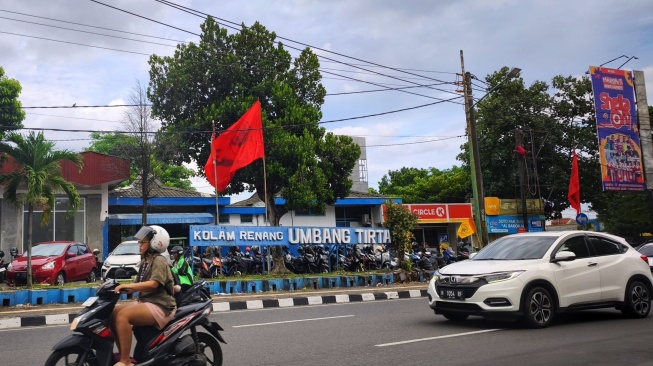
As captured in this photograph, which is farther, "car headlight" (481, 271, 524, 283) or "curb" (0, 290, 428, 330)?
"curb" (0, 290, 428, 330)

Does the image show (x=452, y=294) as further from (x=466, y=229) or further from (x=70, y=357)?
(x=466, y=229)

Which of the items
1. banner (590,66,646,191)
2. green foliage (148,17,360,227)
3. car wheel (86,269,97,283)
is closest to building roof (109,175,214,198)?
green foliage (148,17,360,227)

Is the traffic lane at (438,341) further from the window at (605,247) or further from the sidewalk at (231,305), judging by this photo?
the sidewalk at (231,305)

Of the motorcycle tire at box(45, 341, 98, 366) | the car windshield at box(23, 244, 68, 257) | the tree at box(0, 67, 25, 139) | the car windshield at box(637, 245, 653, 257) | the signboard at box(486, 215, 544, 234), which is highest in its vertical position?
the tree at box(0, 67, 25, 139)

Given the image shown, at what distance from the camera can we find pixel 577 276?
30.1 ft

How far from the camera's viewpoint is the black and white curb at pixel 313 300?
1338 cm

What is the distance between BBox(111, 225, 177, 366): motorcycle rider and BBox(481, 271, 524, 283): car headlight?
15.4ft

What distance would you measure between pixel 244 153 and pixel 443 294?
13536mm

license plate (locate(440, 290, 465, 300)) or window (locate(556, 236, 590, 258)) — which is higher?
window (locate(556, 236, 590, 258))

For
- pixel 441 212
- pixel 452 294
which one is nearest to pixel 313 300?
pixel 452 294

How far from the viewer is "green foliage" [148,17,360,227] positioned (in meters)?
24.9

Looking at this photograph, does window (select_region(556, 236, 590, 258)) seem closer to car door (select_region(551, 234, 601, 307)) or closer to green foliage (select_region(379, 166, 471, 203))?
car door (select_region(551, 234, 601, 307))

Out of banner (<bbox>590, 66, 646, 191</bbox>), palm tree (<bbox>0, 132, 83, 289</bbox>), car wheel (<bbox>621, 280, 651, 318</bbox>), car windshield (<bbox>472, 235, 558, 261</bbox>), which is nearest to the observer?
car windshield (<bbox>472, 235, 558, 261</bbox>)

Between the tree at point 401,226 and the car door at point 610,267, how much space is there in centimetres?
1072
